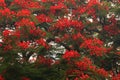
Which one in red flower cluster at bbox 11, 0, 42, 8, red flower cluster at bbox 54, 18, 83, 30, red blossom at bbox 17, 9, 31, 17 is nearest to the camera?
red blossom at bbox 17, 9, 31, 17

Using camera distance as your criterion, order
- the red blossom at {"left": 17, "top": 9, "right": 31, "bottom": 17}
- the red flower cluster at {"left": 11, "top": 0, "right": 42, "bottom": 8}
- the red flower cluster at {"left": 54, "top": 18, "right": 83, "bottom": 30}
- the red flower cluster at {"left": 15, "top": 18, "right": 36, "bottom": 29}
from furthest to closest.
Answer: the red flower cluster at {"left": 11, "top": 0, "right": 42, "bottom": 8} < the red flower cluster at {"left": 54, "top": 18, "right": 83, "bottom": 30} < the red blossom at {"left": 17, "top": 9, "right": 31, "bottom": 17} < the red flower cluster at {"left": 15, "top": 18, "right": 36, "bottom": 29}

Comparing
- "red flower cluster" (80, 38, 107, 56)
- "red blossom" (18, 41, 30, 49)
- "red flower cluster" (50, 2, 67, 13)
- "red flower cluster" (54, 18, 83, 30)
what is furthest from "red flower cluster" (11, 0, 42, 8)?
"red flower cluster" (80, 38, 107, 56)

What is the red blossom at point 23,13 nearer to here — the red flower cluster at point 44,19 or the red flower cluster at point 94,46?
the red flower cluster at point 44,19

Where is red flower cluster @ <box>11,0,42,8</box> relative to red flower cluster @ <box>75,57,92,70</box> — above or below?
above

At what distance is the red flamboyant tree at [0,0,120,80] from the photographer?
1153 centimetres

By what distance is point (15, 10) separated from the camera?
14055 millimetres

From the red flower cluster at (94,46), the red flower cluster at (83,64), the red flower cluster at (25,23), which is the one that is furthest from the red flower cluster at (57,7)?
the red flower cluster at (83,64)

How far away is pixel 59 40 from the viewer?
13.4 metres

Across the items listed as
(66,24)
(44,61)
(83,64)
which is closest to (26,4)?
(66,24)

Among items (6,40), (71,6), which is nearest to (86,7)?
(71,6)

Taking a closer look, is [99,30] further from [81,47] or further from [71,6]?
[81,47]

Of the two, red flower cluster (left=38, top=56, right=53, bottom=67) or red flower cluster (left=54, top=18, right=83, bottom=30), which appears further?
red flower cluster (left=54, top=18, right=83, bottom=30)

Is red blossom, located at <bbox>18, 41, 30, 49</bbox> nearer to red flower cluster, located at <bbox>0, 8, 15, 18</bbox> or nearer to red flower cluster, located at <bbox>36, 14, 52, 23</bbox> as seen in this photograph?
red flower cluster, located at <bbox>0, 8, 15, 18</bbox>

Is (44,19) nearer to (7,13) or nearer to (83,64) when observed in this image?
(7,13)
